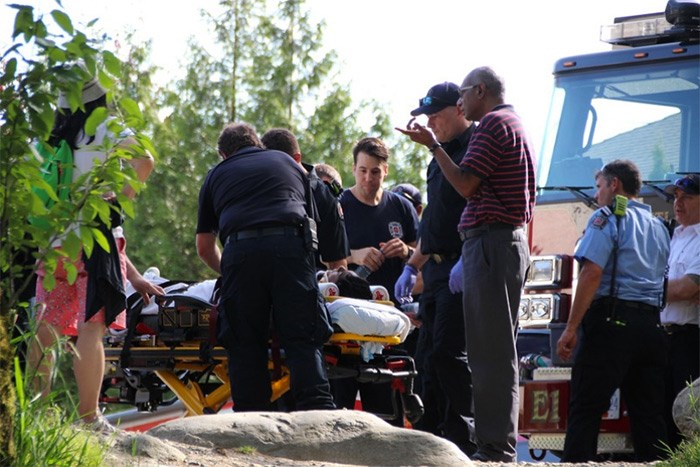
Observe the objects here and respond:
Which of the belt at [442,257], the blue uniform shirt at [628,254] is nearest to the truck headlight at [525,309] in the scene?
the blue uniform shirt at [628,254]

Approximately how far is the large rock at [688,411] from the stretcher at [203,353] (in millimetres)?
1620

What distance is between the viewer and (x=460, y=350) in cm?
754

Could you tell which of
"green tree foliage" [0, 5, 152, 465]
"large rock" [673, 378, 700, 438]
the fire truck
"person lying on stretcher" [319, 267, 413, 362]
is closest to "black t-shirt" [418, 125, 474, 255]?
"person lying on stretcher" [319, 267, 413, 362]

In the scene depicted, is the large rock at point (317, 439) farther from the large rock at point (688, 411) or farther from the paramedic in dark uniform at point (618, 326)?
the paramedic in dark uniform at point (618, 326)

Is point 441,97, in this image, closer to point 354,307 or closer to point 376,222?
point 354,307

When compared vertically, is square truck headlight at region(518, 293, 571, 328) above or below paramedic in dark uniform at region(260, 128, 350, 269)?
below

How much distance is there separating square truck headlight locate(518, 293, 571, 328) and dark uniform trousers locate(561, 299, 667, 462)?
0.71 m

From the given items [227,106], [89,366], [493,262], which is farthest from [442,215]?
[227,106]

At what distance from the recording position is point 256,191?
7.10 metres

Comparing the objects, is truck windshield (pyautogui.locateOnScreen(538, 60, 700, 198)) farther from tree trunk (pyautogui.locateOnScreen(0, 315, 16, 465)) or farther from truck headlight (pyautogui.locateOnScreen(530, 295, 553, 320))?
tree trunk (pyautogui.locateOnScreen(0, 315, 16, 465))

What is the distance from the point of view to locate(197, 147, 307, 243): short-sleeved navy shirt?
7.04 meters

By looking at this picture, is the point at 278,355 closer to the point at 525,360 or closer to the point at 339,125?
A: the point at 525,360

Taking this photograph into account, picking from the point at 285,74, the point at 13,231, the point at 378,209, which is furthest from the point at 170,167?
the point at 13,231

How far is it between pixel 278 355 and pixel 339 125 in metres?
16.9
